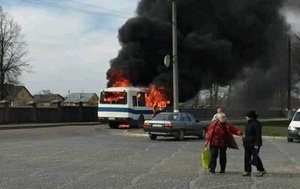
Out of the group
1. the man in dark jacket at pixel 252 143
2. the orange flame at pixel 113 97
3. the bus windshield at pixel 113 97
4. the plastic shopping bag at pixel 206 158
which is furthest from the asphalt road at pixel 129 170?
the orange flame at pixel 113 97

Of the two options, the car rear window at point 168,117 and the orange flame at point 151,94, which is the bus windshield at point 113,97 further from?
the car rear window at point 168,117

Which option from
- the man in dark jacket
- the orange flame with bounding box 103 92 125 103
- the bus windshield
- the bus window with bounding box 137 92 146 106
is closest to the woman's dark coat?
the man in dark jacket

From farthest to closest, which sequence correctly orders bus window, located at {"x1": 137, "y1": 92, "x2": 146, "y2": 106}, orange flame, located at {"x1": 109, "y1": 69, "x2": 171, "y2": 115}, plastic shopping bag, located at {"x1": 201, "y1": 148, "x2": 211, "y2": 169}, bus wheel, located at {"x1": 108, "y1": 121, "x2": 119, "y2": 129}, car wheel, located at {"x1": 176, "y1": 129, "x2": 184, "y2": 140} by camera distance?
orange flame, located at {"x1": 109, "y1": 69, "x2": 171, "y2": 115}, bus wheel, located at {"x1": 108, "y1": 121, "x2": 119, "y2": 129}, bus window, located at {"x1": 137, "y1": 92, "x2": 146, "y2": 106}, car wheel, located at {"x1": 176, "y1": 129, "x2": 184, "y2": 140}, plastic shopping bag, located at {"x1": 201, "y1": 148, "x2": 211, "y2": 169}

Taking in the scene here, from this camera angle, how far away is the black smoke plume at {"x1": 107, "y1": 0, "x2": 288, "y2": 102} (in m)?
46.0

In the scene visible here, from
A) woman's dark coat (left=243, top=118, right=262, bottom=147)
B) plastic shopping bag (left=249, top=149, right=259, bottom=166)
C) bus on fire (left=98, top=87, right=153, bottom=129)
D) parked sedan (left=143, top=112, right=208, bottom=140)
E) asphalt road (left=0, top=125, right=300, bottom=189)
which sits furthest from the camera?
bus on fire (left=98, top=87, right=153, bottom=129)

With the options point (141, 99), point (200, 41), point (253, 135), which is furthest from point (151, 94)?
point (253, 135)

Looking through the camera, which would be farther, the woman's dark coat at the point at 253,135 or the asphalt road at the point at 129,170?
the woman's dark coat at the point at 253,135

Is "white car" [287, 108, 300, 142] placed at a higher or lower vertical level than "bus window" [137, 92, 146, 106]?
lower

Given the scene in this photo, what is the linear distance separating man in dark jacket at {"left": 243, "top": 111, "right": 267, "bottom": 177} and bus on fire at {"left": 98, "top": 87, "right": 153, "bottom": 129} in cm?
2433

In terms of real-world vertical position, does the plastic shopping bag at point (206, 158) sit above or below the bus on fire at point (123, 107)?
below

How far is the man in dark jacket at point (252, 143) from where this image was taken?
1229cm

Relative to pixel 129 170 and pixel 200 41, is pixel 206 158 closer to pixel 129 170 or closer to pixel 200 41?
pixel 129 170

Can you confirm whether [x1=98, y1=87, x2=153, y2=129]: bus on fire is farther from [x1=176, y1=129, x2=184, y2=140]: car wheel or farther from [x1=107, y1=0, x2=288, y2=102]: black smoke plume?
[x1=176, y1=129, x2=184, y2=140]: car wheel

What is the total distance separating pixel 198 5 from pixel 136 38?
7026mm
